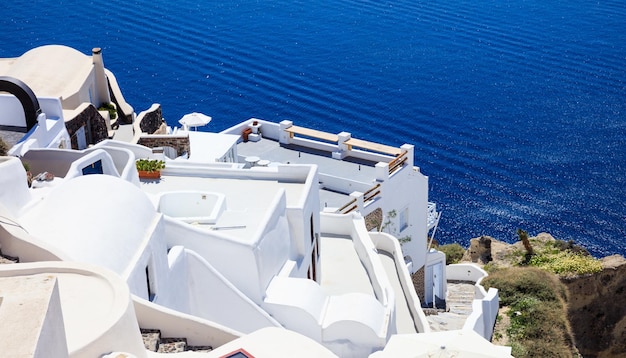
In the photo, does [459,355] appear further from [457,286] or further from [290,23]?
[290,23]

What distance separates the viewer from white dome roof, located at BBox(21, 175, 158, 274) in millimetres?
17656

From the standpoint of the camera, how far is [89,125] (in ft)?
106

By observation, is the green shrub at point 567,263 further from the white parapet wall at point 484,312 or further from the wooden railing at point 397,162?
the wooden railing at point 397,162

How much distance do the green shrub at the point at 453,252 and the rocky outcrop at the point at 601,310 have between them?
7594 millimetres

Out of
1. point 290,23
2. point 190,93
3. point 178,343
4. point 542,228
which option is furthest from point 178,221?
point 290,23

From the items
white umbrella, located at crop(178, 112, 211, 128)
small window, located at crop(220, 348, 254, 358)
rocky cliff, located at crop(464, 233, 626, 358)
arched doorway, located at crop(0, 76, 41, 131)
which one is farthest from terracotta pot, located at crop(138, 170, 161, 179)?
rocky cliff, located at crop(464, 233, 626, 358)

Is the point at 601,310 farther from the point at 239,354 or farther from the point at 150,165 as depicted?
the point at 239,354

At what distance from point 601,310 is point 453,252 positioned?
8423 millimetres

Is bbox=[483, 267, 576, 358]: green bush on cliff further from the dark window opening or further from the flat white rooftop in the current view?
the dark window opening

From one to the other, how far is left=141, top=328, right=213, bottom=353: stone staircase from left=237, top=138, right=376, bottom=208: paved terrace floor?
18.9 metres

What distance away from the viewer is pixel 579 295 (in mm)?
39875

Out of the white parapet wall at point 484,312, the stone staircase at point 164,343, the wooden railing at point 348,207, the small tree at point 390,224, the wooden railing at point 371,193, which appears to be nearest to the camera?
the stone staircase at point 164,343

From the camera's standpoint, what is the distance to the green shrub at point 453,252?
4588 centimetres

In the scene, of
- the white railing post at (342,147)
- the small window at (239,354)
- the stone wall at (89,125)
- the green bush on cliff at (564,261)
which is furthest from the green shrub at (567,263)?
the small window at (239,354)
